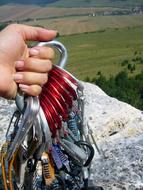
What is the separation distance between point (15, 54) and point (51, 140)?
19.0 inches

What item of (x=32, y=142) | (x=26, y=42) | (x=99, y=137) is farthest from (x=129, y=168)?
(x=26, y=42)

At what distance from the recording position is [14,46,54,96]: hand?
1.70 m

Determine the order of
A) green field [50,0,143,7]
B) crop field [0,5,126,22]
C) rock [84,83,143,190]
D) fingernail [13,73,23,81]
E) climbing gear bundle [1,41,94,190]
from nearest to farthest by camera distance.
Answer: fingernail [13,73,23,81] → climbing gear bundle [1,41,94,190] → rock [84,83,143,190] → crop field [0,5,126,22] → green field [50,0,143,7]

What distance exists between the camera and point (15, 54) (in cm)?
176

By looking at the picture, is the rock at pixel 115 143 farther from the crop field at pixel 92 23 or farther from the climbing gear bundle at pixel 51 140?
the crop field at pixel 92 23

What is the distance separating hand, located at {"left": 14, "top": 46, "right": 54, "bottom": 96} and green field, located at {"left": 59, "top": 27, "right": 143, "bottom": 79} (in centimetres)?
3172

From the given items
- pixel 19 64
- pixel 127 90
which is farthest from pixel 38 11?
pixel 19 64

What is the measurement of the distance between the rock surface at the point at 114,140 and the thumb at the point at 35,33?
985 mm

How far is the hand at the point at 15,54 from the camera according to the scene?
1.70m

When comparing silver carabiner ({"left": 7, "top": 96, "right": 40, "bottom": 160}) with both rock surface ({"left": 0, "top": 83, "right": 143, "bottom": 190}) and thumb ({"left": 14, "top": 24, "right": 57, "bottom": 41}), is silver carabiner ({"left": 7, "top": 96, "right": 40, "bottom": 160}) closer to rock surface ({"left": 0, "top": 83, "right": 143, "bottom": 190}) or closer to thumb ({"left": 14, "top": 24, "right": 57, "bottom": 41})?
thumb ({"left": 14, "top": 24, "right": 57, "bottom": 41})

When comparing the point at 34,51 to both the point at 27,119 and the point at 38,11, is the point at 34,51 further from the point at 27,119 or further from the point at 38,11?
the point at 38,11

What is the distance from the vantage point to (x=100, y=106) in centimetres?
399

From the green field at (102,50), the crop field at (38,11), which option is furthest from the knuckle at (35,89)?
the crop field at (38,11)

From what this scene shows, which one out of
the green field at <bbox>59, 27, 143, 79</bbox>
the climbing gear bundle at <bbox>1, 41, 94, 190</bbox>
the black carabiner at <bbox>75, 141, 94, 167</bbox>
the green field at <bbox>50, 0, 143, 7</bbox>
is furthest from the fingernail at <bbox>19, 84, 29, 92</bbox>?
the green field at <bbox>50, 0, 143, 7</bbox>
